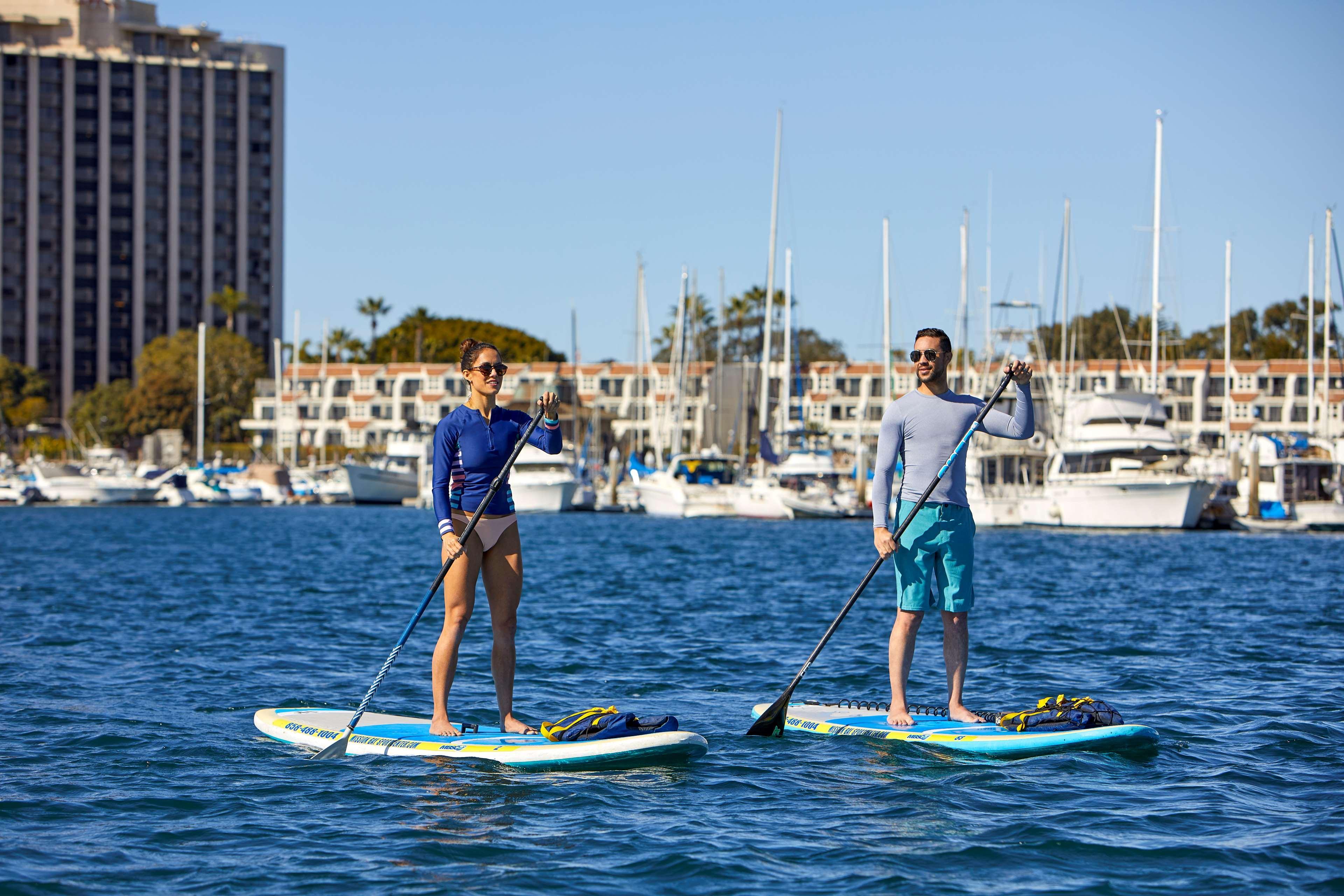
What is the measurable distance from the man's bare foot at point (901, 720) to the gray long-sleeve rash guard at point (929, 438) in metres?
1.17

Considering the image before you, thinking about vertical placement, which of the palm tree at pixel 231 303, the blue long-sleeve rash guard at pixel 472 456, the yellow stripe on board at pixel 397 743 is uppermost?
the palm tree at pixel 231 303

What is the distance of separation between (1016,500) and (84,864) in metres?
45.9

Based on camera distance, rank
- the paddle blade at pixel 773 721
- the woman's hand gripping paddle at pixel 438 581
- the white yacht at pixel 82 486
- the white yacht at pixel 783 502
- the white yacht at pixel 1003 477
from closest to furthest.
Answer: the woman's hand gripping paddle at pixel 438 581 < the paddle blade at pixel 773 721 < the white yacht at pixel 1003 477 < the white yacht at pixel 783 502 < the white yacht at pixel 82 486

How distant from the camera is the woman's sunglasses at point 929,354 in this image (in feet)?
26.1

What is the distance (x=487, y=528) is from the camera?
7.61 metres

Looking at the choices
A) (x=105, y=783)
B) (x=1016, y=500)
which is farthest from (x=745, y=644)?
(x=1016, y=500)

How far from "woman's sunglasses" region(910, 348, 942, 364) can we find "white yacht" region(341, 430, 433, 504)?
225 ft

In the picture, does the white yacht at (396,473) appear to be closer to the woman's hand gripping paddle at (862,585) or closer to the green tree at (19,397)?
the green tree at (19,397)

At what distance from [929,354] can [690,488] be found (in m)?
50.9

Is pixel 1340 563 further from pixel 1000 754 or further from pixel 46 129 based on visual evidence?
pixel 46 129

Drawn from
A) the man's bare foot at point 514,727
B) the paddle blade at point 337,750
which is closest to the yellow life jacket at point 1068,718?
the man's bare foot at point 514,727

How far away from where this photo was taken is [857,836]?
618cm

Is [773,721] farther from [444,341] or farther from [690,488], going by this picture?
[444,341]

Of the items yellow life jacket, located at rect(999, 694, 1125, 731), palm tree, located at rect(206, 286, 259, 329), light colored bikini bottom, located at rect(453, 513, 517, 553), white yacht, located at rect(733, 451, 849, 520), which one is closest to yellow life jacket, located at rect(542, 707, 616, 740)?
light colored bikini bottom, located at rect(453, 513, 517, 553)
